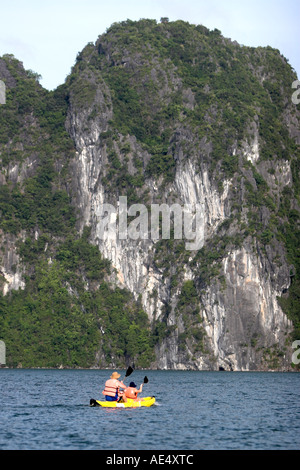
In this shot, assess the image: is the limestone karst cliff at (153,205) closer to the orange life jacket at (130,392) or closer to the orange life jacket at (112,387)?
the orange life jacket at (130,392)

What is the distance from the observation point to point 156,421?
4528 cm

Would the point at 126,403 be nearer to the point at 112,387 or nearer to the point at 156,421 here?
the point at 112,387

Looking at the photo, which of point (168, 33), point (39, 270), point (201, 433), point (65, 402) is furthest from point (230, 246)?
point (201, 433)

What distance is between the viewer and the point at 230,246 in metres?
128

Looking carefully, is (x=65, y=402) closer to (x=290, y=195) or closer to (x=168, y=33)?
(x=290, y=195)

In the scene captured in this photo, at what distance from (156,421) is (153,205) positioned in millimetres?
95903

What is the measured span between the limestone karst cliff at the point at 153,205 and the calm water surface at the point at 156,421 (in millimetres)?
57123

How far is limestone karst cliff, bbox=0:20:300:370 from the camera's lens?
126 metres

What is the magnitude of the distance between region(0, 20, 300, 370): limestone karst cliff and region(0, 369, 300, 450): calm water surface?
5712 cm

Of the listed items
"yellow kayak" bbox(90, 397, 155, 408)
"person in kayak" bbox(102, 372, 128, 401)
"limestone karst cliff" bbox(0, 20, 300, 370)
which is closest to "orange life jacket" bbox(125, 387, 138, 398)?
"yellow kayak" bbox(90, 397, 155, 408)

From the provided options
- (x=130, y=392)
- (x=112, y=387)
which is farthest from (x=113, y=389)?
(x=130, y=392)

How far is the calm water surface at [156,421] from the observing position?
37625 millimetres

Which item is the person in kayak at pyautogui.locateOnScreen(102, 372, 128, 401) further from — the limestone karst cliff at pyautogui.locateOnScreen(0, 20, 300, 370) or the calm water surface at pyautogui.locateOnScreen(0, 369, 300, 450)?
the limestone karst cliff at pyautogui.locateOnScreen(0, 20, 300, 370)

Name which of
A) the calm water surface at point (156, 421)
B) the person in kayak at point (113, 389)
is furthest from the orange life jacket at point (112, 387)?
the calm water surface at point (156, 421)
